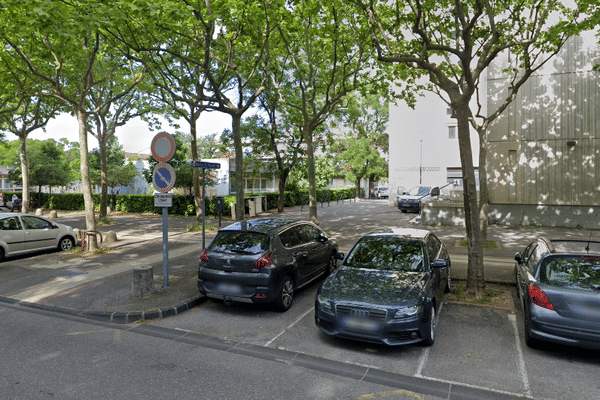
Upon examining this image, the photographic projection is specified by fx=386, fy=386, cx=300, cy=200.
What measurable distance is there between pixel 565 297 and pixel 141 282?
6874 mm

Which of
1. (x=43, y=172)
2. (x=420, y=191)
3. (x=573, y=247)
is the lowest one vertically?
(x=573, y=247)

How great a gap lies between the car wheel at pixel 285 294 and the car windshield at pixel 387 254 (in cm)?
114

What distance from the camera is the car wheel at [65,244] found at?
12.5 m

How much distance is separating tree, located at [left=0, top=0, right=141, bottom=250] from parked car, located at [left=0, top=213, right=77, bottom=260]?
1.15 metres

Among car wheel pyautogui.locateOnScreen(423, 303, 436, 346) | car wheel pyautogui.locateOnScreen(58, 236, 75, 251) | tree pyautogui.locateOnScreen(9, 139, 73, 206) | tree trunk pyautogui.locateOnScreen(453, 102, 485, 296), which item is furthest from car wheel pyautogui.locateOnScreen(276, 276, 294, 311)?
tree pyautogui.locateOnScreen(9, 139, 73, 206)

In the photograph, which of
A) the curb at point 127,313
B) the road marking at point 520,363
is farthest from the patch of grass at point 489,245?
the curb at point 127,313

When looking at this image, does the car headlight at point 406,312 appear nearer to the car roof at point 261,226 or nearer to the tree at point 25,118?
the car roof at point 261,226

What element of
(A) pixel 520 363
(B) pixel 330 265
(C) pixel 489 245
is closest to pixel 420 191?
(C) pixel 489 245

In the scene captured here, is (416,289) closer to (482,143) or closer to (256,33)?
(482,143)

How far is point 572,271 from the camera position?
5188 millimetres

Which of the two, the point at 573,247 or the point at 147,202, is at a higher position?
the point at 147,202

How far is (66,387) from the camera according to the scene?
166 inches

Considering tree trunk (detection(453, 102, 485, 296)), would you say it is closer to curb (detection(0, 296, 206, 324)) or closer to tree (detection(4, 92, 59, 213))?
curb (detection(0, 296, 206, 324))

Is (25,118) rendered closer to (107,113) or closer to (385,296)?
(107,113)
